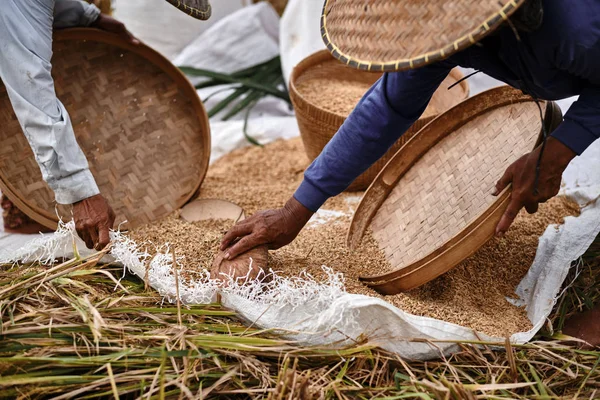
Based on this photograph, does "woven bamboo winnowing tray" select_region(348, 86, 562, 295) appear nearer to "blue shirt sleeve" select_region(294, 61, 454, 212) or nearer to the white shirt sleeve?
"blue shirt sleeve" select_region(294, 61, 454, 212)

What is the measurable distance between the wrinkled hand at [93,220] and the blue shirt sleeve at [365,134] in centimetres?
53

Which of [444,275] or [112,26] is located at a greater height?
[112,26]

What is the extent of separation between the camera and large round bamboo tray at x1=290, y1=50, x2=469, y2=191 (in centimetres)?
229

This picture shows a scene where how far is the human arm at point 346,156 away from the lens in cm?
160

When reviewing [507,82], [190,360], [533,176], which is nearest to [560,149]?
[533,176]

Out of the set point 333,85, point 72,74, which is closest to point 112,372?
point 72,74

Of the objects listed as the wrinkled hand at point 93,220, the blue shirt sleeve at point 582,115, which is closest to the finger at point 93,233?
the wrinkled hand at point 93,220

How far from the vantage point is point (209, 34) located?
350 cm

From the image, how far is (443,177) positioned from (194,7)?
91 centimetres

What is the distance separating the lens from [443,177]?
1933 mm

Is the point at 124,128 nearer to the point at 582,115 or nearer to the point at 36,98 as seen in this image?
the point at 36,98

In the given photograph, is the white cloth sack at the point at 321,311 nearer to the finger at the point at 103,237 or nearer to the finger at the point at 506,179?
the finger at the point at 103,237

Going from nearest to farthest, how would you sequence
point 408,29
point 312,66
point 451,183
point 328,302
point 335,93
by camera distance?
point 408,29 < point 328,302 < point 451,183 < point 335,93 < point 312,66

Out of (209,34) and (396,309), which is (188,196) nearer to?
(396,309)
